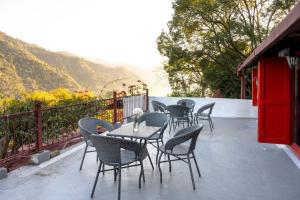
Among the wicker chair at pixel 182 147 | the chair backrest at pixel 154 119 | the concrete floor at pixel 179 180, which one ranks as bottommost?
the concrete floor at pixel 179 180

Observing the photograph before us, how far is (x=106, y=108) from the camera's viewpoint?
746 cm

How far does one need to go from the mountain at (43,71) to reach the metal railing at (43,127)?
2929 mm

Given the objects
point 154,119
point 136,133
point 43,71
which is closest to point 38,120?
point 136,133

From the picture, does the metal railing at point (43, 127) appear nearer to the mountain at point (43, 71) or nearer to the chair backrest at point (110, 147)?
the chair backrest at point (110, 147)

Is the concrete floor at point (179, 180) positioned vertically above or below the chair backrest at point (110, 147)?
below

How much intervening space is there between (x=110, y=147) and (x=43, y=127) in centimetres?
285

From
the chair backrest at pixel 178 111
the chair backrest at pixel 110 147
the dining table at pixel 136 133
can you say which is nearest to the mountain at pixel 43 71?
the chair backrest at pixel 178 111

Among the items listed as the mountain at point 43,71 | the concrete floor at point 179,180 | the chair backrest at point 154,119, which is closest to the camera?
the concrete floor at point 179,180

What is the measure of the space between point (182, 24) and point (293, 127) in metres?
7.70

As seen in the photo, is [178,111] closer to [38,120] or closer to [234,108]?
[38,120]

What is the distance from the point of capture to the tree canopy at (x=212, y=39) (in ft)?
37.0

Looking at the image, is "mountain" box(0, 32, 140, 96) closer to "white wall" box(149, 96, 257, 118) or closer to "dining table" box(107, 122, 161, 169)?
"white wall" box(149, 96, 257, 118)

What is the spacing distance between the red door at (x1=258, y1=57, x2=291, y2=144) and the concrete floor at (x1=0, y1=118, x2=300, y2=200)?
0.58 m

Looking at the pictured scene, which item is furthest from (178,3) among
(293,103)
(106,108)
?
(293,103)
